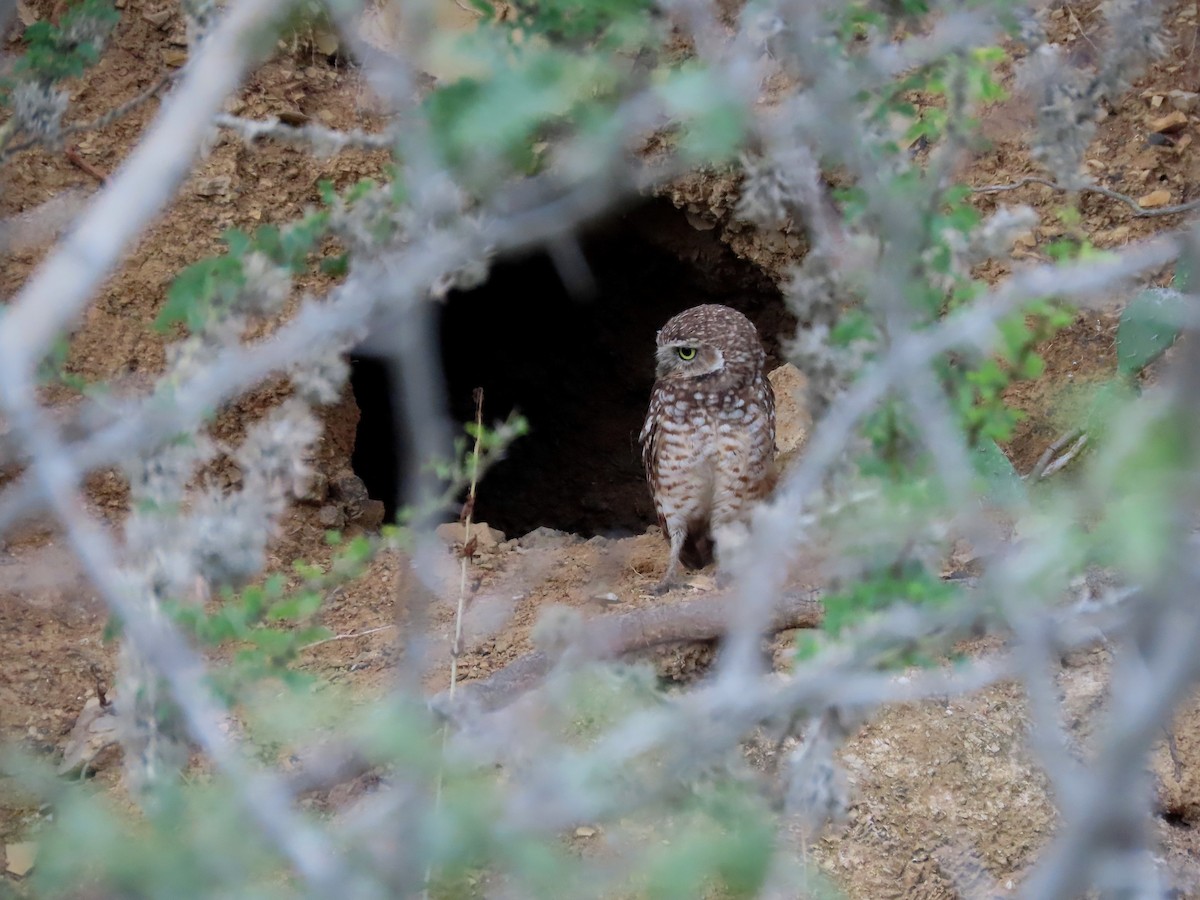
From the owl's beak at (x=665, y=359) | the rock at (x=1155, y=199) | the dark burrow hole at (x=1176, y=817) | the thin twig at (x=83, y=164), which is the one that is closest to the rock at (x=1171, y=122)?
the rock at (x=1155, y=199)

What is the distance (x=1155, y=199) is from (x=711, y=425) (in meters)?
1.80

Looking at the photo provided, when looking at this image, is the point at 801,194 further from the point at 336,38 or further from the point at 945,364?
the point at 336,38

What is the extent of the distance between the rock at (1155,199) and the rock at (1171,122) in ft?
0.75

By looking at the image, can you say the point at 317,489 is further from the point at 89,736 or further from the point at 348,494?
the point at 89,736

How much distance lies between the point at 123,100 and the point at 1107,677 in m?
3.71

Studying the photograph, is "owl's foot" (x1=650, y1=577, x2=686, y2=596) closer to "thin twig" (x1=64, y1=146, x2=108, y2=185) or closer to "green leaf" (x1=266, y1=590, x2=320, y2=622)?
"green leaf" (x1=266, y1=590, x2=320, y2=622)

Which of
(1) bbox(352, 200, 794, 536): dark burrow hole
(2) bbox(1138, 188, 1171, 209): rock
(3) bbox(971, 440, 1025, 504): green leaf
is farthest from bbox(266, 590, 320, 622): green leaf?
(1) bbox(352, 200, 794, 536): dark burrow hole

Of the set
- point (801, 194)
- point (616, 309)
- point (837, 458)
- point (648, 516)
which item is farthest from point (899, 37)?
point (648, 516)

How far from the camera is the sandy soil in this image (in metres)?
2.95

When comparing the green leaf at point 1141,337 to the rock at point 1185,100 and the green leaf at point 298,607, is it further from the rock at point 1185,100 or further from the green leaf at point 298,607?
the green leaf at point 298,607

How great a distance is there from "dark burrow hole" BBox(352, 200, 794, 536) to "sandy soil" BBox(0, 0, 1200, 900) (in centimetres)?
144

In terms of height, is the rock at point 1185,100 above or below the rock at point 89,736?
above

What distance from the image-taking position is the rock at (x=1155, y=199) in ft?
13.9

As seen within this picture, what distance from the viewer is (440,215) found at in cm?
168
